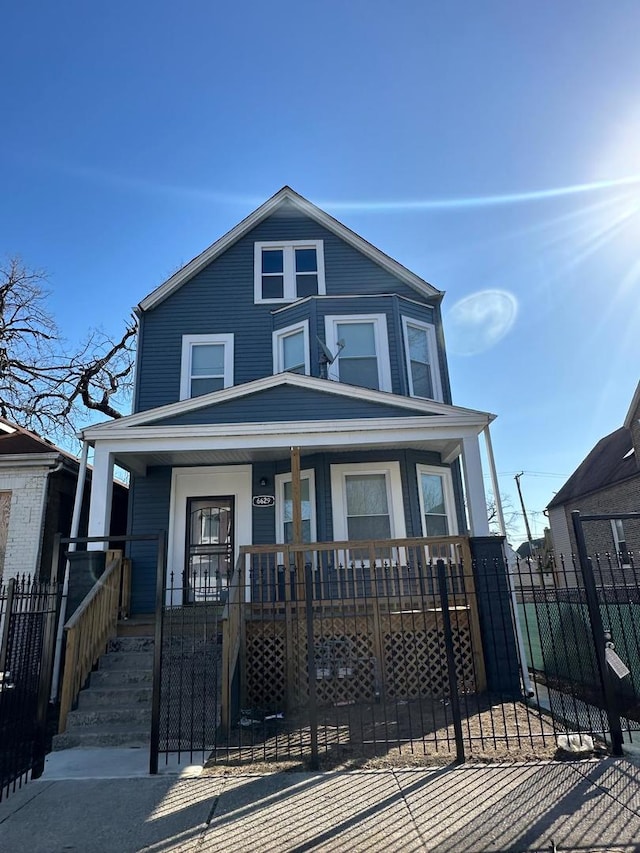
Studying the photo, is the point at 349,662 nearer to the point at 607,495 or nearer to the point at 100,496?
the point at 100,496

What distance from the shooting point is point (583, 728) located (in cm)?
584

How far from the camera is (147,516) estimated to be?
34.8 ft

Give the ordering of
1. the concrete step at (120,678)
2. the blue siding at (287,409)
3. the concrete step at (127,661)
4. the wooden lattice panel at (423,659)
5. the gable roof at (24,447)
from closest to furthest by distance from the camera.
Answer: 1. the concrete step at (120,678)
2. the concrete step at (127,661)
3. the wooden lattice panel at (423,659)
4. the blue siding at (287,409)
5. the gable roof at (24,447)

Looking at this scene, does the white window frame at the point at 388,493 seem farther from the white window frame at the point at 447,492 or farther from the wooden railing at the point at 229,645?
the wooden railing at the point at 229,645

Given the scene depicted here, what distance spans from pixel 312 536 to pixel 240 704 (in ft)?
12.1

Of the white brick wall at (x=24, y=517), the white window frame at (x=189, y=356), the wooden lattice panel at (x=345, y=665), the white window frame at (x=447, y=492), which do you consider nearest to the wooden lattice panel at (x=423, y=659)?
the wooden lattice panel at (x=345, y=665)

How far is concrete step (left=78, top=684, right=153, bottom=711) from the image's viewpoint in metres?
6.51

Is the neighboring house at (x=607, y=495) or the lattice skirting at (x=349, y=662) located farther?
the neighboring house at (x=607, y=495)

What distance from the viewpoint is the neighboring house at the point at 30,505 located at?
10266 millimetres

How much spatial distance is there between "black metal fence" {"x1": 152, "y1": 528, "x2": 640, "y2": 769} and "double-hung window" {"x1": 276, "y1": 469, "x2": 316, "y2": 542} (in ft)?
4.57

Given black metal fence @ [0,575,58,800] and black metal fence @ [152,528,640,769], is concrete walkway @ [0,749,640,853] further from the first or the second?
black metal fence @ [152,528,640,769]

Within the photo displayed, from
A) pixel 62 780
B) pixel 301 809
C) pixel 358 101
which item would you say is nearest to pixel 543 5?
pixel 358 101

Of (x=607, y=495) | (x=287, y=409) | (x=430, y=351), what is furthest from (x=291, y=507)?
(x=607, y=495)

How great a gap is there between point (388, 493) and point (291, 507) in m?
1.98
